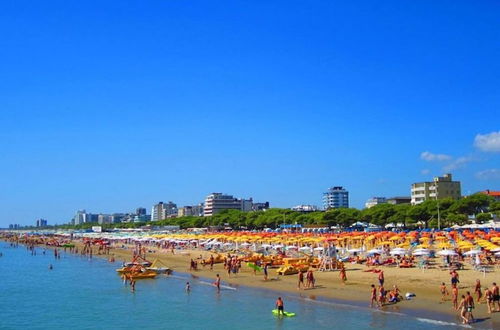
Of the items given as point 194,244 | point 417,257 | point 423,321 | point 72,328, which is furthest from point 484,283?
point 194,244

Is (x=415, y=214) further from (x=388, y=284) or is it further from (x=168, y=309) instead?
(x=168, y=309)

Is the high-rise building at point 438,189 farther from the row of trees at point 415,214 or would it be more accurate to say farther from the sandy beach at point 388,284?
the sandy beach at point 388,284

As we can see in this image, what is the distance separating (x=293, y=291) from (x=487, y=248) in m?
14.8

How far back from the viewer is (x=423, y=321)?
20438mm

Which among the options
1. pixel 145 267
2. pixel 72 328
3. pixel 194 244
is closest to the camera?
pixel 72 328

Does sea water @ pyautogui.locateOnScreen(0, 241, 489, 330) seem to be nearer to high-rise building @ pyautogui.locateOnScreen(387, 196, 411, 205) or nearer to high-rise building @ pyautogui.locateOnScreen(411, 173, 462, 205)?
high-rise building @ pyautogui.locateOnScreen(411, 173, 462, 205)

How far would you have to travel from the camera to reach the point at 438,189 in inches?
5010

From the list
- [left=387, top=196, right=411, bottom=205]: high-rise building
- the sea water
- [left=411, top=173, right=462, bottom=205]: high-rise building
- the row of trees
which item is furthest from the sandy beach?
[left=387, top=196, right=411, bottom=205]: high-rise building

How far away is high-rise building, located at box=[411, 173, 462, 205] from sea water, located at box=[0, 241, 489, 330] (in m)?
98.6

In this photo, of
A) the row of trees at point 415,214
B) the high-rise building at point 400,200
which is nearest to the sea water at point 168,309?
the row of trees at point 415,214

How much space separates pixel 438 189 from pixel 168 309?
111563 mm

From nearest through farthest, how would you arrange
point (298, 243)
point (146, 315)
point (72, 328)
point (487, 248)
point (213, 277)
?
1. point (72, 328)
2. point (146, 315)
3. point (487, 248)
4. point (213, 277)
5. point (298, 243)

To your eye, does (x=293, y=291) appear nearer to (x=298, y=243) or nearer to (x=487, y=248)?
(x=487, y=248)

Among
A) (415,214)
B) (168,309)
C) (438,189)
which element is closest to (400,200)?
(438,189)
